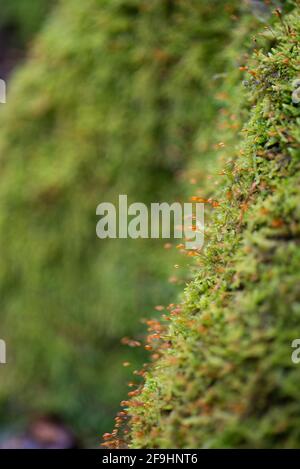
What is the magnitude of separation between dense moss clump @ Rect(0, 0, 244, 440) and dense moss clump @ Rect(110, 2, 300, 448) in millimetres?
994

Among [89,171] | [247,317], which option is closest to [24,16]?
[89,171]

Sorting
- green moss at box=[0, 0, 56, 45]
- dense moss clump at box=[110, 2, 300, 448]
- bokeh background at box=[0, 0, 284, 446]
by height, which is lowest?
dense moss clump at box=[110, 2, 300, 448]

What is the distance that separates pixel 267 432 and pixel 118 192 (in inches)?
71.9

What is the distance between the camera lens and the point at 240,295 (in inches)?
38.9

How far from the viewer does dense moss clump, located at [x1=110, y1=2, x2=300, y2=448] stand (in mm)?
843

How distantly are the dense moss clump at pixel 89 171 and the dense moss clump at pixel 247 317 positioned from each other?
3.26 feet

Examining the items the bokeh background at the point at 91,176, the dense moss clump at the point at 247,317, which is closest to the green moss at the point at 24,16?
the bokeh background at the point at 91,176

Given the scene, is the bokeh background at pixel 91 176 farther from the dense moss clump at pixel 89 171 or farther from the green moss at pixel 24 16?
the green moss at pixel 24 16

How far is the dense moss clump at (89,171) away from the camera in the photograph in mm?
2324

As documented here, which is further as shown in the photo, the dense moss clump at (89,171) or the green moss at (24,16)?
the green moss at (24,16)

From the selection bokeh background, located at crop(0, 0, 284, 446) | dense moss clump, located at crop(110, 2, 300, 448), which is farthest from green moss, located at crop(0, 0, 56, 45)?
dense moss clump, located at crop(110, 2, 300, 448)

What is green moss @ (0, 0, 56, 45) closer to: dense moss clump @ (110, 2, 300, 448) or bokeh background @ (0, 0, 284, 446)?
bokeh background @ (0, 0, 284, 446)

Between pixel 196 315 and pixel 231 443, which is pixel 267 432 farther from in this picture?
pixel 196 315

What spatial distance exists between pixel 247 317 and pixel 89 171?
1.79 meters
